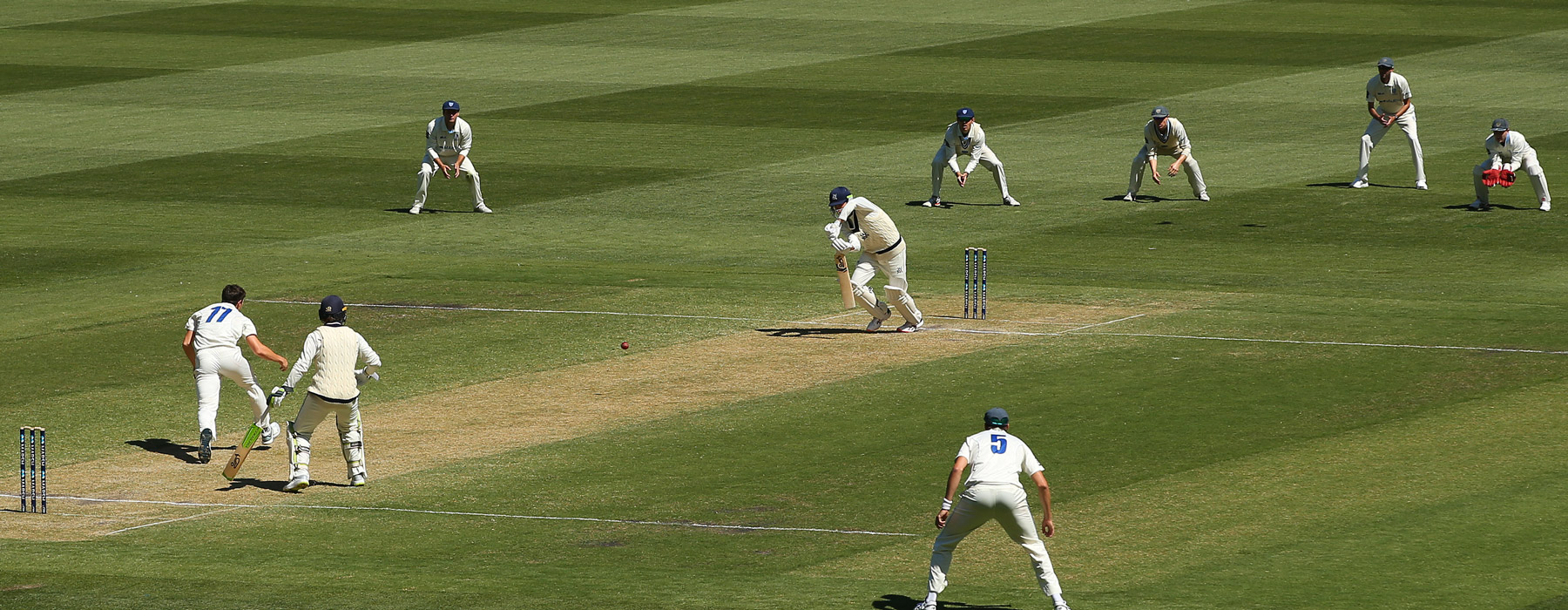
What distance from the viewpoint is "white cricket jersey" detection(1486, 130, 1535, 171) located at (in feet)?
105

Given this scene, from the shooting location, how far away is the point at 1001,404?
68.1ft

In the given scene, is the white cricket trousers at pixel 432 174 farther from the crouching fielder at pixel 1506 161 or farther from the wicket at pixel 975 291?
the crouching fielder at pixel 1506 161

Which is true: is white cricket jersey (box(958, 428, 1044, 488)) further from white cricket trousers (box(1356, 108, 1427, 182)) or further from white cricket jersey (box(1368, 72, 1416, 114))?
white cricket jersey (box(1368, 72, 1416, 114))

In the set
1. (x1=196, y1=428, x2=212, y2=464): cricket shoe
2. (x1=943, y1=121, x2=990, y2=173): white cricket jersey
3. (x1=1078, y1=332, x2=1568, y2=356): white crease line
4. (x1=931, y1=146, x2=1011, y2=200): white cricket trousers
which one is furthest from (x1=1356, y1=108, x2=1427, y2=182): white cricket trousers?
(x1=196, y1=428, x2=212, y2=464): cricket shoe

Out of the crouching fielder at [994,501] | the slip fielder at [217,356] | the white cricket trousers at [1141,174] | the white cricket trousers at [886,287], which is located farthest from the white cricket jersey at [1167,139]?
the crouching fielder at [994,501]

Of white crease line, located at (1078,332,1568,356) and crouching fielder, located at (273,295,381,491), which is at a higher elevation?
crouching fielder, located at (273,295,381,491)

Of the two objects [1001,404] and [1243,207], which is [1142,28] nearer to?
[1243,207]

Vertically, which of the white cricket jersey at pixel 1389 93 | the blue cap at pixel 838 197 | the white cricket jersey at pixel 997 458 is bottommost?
the white cricket jersey at pixel 997 458

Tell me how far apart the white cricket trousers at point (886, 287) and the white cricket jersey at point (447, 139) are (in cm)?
1091

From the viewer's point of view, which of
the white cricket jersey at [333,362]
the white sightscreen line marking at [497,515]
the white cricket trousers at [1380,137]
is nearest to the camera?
the white sightscreen line marking at [497,515]

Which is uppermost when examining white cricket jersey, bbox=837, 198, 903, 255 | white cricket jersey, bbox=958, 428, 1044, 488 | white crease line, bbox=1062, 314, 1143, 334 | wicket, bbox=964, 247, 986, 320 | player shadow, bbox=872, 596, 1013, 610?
white cricket jersey, bbox=837, 198, 903, 255

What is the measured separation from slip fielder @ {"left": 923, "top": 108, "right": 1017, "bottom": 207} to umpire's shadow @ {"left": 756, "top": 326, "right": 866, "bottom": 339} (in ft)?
30.2

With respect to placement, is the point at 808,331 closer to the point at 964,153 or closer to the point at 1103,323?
the point at 1103,323

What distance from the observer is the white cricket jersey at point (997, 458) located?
14117mm
